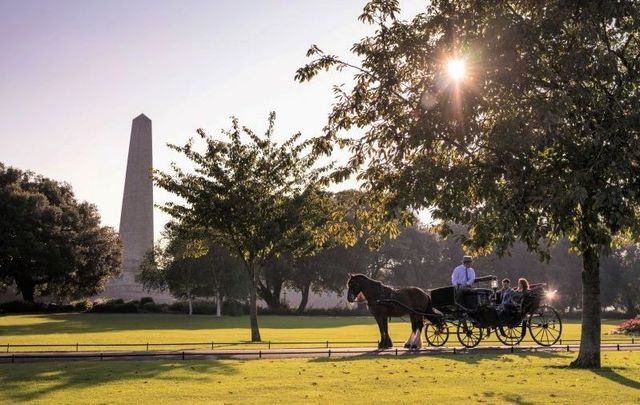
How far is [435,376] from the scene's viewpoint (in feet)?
46.8

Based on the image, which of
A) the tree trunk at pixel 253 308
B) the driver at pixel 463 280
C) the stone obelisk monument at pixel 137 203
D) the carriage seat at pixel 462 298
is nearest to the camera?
the carriage seat at pixel 462 298

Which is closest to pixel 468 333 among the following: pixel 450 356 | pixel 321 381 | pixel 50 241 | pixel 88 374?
pixel 450 356

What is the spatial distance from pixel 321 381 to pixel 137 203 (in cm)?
5628

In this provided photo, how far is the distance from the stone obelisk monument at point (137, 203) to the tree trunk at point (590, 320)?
48.2m

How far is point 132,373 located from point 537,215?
889cm

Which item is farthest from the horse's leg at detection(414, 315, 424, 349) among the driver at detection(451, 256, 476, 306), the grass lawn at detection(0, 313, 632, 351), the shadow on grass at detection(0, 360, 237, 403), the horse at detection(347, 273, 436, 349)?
the shadow on grass at detection(0, 360, 237, 403)

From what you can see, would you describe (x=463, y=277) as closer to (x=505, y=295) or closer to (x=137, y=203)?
(x=505, y=295)

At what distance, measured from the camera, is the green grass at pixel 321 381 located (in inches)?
446

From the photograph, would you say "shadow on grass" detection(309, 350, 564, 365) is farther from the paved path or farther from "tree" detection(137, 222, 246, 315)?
"tree" detection(137, 222, 246, 315)

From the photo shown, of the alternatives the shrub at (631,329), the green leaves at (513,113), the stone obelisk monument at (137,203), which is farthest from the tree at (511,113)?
the stone obelisk monument at (137,203)

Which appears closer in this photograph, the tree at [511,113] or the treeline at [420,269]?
the tree at [511,113]

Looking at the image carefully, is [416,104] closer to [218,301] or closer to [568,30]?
[568,30]

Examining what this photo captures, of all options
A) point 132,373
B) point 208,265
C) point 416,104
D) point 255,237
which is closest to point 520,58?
point 416,104

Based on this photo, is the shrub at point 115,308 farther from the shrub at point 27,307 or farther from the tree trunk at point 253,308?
the tree trunk at point 253,308
